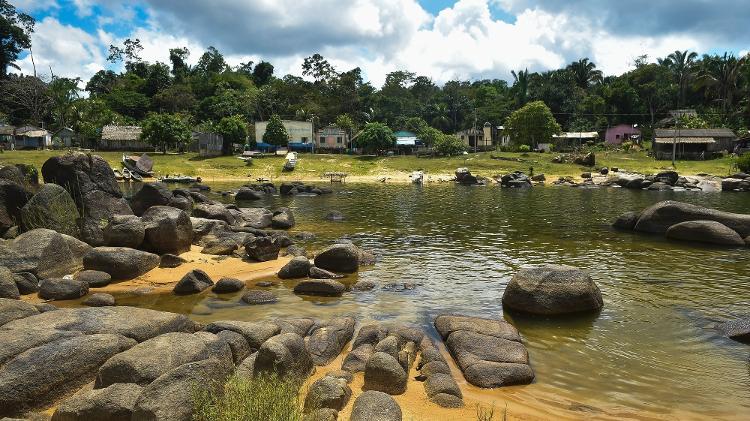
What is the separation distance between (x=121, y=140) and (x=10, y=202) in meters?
86.7

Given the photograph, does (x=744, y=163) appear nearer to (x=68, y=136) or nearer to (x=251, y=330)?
(x=251, y=330)

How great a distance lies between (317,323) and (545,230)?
2308cm

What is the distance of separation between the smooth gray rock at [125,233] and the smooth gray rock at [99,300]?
5.54m

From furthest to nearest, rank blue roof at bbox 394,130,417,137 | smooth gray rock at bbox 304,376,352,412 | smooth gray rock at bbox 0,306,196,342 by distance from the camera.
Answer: blue roof at bbox 394,130,417,137 < smooth gray rock at bbox 0,306,196,342 < smooth gray rock at bbox 304,376,352,412

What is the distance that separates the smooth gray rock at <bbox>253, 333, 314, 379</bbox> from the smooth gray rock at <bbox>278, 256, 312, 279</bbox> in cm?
1025

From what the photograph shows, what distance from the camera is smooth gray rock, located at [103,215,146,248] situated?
74.2ft

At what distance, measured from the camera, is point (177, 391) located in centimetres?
828

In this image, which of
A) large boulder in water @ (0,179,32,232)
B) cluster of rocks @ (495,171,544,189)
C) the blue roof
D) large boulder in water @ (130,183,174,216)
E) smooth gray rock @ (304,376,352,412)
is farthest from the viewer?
the blue roof

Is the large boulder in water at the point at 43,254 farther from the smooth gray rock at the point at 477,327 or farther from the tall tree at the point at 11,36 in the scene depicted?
the tall tree at the point at 11,36

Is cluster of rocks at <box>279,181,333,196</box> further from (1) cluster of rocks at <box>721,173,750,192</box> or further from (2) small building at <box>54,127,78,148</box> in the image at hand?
(2) small building at <box>54,127,78,148</box>

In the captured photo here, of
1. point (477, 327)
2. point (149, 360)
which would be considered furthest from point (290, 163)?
point (149, 360)

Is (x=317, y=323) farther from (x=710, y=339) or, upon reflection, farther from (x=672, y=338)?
(x=710, y=339)

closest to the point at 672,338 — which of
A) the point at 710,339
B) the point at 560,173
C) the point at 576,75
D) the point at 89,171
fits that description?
the point at 710,339

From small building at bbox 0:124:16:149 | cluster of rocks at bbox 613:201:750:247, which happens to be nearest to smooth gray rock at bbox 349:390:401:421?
cluster of rocks at bbox 613:201:750:247
